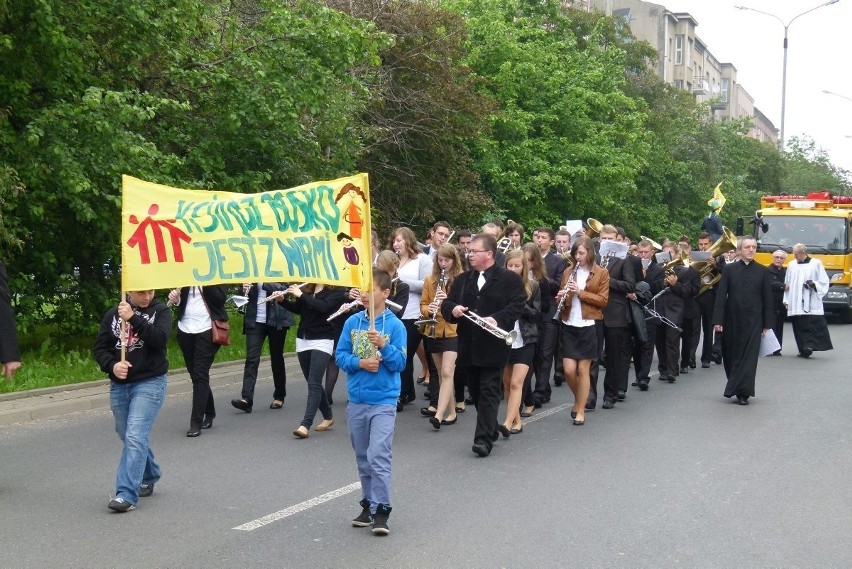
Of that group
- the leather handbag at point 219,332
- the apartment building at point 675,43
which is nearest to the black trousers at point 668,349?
the leather handbag at point 219,332

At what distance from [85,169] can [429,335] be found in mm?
5685

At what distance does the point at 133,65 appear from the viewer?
15852 mm

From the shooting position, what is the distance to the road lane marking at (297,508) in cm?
675

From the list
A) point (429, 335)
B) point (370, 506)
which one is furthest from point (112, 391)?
point (429, 335)

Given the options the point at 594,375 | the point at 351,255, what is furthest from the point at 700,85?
the point at 351,255

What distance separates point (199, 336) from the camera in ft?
33.4

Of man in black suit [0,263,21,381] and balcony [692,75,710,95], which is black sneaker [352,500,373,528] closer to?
man in black suit [0,263,21,381]

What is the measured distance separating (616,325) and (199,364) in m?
4.78

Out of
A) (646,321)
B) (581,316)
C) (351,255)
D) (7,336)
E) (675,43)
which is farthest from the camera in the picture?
(675,43)

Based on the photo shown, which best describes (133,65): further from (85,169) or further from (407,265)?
(407,265)

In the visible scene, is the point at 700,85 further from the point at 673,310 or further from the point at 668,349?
the point at 668,349

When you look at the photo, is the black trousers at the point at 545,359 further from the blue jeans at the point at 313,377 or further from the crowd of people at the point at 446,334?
the blue jeans at the point at 313,377

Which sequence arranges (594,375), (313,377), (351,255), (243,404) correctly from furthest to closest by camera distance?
(594,375) < (243,404) < (313,377) < (351,255)

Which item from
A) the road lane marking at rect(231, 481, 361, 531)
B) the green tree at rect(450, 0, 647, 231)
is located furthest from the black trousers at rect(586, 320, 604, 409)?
the green tree at rect(450, 0, 647, 231)
